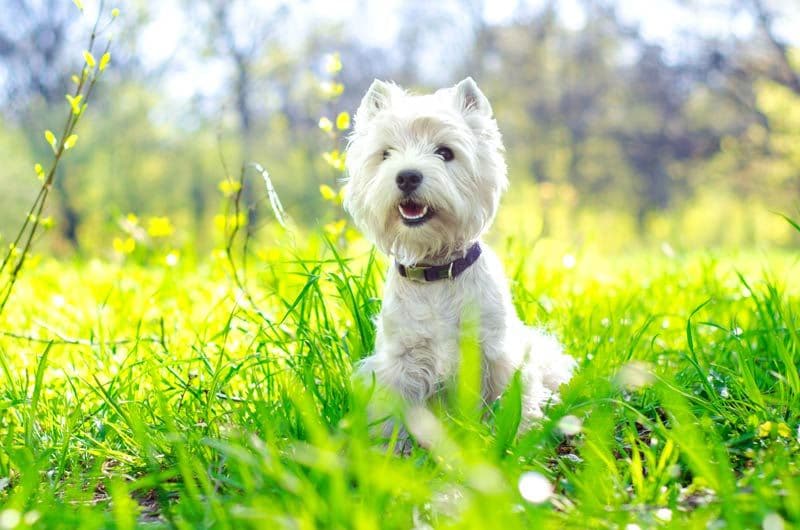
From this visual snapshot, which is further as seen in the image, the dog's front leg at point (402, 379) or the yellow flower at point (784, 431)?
the dog's front leg at point (402, 379)

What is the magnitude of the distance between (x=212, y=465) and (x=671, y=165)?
3222 cm

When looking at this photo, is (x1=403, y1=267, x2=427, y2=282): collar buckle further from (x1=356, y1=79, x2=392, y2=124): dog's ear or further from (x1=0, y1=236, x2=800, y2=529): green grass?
(x1=356, y1=79, x2=392, y2=124): dog's ear

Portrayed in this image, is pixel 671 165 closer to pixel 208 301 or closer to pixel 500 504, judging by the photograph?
pixel 208 301

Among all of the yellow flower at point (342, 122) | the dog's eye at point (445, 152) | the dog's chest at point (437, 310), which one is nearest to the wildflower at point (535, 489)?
the dog's chest at point (437, 310)

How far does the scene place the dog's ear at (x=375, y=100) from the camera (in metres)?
3.64

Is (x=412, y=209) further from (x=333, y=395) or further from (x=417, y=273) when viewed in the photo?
(x=333, y=395)

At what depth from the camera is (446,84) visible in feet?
98.2

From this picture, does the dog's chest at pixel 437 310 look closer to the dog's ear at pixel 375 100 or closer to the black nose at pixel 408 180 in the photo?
the black nose at pixel 408 180

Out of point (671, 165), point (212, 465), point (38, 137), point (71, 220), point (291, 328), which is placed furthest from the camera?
point (671, 165)

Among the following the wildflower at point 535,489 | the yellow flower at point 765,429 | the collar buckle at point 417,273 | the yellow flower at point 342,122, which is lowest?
the wildflower at point 535,489

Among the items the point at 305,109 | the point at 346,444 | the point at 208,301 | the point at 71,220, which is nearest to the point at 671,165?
the point at 305,109

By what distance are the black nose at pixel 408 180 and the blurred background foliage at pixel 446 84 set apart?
19940 mm

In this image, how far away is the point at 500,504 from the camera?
6.24ft

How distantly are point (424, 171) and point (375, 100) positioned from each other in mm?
602
